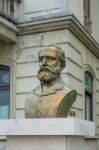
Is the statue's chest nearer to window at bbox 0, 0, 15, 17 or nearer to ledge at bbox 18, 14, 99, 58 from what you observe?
ledge at bbox 18, 14, 99, 58

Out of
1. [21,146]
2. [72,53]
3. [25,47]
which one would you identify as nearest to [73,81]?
[72,53]

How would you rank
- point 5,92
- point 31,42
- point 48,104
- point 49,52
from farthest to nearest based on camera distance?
point 5,92 < point 31,42 < point 49,52 < point 48,104

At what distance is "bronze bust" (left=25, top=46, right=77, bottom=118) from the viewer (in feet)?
13.7

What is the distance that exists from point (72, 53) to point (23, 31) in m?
1.52

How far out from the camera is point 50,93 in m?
4.25

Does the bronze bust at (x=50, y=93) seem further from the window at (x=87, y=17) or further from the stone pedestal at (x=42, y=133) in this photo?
the window at (x=87, y=17)

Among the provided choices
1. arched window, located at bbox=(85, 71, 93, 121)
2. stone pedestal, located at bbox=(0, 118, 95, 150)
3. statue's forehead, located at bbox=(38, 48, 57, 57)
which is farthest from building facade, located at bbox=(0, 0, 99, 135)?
stone pedestal, located at bbox=(0, 118, 95, 150)

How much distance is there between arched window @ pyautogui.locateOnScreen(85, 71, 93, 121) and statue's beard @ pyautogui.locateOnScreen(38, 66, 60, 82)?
9216mm

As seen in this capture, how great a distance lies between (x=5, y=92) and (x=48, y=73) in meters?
7.79

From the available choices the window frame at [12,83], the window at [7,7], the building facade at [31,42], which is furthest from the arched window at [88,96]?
the window at [7,7]

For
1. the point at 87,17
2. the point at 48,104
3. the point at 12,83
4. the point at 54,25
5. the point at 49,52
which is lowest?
the point at 48,104

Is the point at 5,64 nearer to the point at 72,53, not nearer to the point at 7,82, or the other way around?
the point at 7,82

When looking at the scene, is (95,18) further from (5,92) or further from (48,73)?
(48,73)

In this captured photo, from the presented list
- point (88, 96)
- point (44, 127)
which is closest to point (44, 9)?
point (88, 96)
